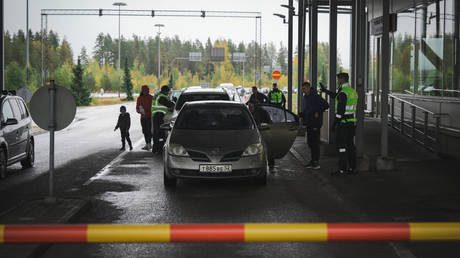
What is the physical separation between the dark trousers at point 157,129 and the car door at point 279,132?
450 centimetres

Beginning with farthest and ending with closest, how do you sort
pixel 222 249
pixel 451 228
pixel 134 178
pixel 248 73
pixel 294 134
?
pixel 248 73, pixel 294 134, pixel 134 178, pixel 222 249, pixel 451 228

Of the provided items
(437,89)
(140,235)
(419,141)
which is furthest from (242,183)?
(437,89)

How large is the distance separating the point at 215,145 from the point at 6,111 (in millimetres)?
4382

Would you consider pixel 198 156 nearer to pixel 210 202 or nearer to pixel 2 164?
pixel 210 202

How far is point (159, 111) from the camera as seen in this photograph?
725 inches

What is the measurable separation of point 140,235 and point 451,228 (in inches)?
57.9

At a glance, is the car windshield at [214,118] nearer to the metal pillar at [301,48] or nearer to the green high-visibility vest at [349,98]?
the green high-visibility vest at [349,98]

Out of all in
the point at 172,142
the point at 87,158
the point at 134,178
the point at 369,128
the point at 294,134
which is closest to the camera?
the point at 172,142

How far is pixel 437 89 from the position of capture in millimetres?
21406

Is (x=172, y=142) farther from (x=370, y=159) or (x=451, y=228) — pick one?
(x=451, y=228)

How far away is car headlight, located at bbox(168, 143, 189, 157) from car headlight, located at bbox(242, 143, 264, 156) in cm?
92

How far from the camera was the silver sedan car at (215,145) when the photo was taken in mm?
11352

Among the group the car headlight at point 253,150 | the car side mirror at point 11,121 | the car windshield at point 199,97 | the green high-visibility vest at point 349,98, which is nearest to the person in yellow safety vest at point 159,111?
the car windshield at point 199,97

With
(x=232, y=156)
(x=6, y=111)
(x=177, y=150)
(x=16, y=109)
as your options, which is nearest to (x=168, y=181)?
(x=177, y=150)
